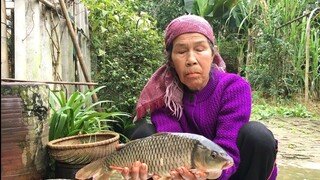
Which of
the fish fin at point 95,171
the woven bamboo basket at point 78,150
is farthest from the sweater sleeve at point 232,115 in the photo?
the woven bamboo basket at point 78,150

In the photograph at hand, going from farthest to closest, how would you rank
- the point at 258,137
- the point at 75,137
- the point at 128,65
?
1. the point at 128,65
2. the point at 75,137
3. the point at 258,137

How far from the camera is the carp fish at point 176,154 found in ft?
5.17

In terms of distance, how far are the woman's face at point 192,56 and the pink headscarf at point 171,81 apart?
0.13 feet

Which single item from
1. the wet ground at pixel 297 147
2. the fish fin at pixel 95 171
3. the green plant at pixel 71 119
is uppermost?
the green plant at pixel 71 119

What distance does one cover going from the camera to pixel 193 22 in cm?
208

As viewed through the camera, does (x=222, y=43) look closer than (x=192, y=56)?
No

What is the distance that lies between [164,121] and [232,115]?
0.42 m

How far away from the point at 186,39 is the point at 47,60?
2.24m

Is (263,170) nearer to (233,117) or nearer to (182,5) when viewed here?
(233,117)

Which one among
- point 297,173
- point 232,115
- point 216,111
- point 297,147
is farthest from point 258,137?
point 297,147

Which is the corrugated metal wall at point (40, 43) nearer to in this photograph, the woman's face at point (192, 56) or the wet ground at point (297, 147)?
the woman's face at point (192, 56)

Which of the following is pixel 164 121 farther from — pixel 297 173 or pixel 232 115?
pixel 297 173

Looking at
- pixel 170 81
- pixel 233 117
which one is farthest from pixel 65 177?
pixel 233 117

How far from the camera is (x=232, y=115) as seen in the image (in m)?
2.03
